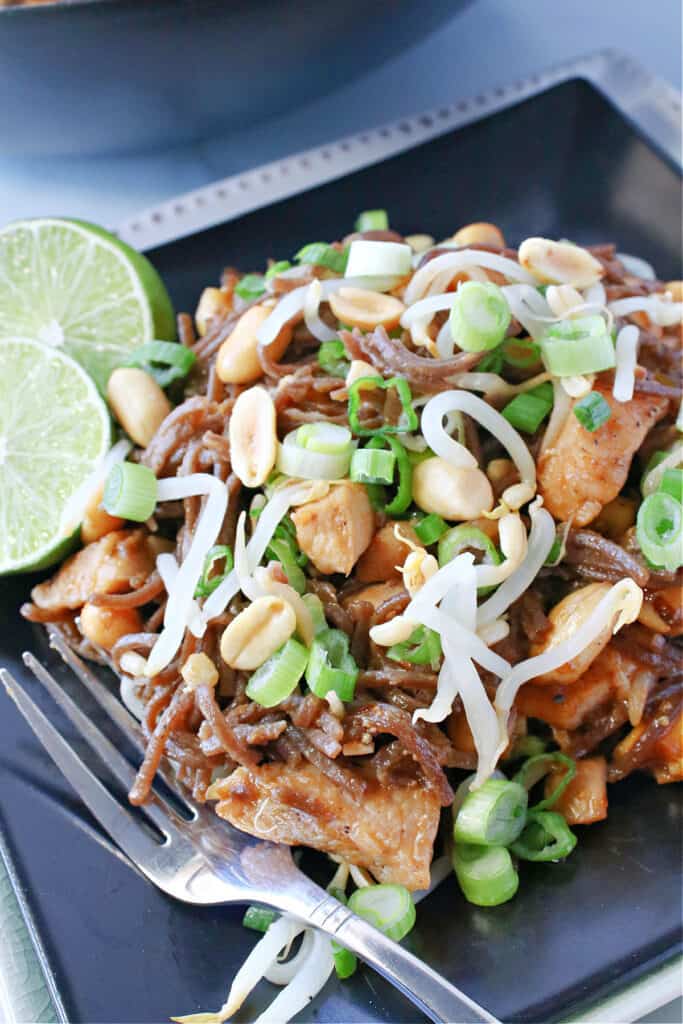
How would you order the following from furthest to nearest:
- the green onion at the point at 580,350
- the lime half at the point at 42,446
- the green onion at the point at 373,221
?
the green onion at the point at 373,221, the lime half at the point at 42,446, the green onion at the point at 580,350

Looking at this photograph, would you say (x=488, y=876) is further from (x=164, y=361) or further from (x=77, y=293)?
(x=77, y=293)

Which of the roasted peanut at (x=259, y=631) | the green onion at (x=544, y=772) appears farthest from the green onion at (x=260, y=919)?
the green onion at (x=544, y=772)

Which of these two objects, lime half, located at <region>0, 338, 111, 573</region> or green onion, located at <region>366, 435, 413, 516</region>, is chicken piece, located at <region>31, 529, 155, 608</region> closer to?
lime half, located at <region>0, 338, 111, 573</region>

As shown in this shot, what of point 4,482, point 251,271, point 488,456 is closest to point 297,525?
point 488,456

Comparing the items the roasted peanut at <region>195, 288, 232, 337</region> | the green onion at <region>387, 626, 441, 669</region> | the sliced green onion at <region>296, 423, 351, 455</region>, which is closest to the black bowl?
the roasted peanut at <region>195, 288, 232, 337</region>

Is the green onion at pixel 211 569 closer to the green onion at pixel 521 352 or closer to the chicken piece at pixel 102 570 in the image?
the chicken piece at pixel 102 570
